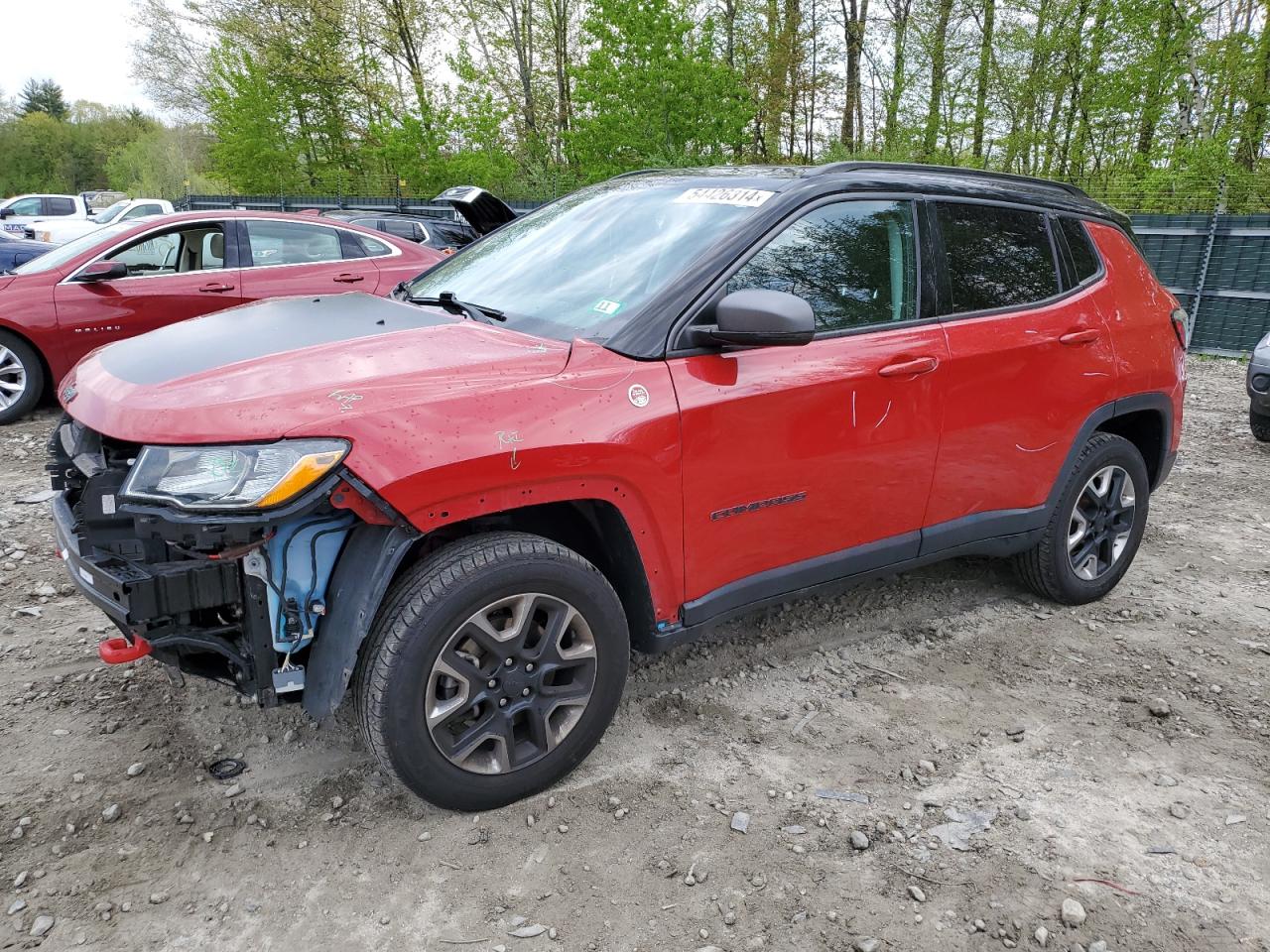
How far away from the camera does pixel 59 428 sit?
2.71m

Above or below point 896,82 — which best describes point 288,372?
below

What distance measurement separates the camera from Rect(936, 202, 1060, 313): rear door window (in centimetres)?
334

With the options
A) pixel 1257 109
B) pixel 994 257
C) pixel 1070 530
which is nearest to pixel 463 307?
pixel 994 257

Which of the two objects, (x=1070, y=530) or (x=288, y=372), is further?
(x=1070, y=530)

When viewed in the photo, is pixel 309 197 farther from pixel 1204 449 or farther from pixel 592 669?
pixel 592 669

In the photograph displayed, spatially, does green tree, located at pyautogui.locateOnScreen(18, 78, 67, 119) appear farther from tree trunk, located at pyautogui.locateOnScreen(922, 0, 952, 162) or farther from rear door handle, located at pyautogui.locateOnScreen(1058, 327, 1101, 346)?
rear door handle, located at pyautogui.locateOnScreen(1058, 327, 1101, 346)

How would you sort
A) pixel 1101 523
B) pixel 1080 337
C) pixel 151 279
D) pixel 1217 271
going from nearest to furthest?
pixel 1080 337 → pixel 1101 523 → pixel 151 279 → pixel 1217 271

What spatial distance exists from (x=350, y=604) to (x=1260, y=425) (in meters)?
7.63

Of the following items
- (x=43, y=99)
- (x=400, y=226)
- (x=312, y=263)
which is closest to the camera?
(x=312, y=263)

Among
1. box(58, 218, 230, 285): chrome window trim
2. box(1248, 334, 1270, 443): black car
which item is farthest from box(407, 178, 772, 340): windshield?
box(1248, 334, 1270, 443): black car

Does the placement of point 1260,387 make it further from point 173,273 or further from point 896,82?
point 896,82

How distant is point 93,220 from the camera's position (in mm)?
22625

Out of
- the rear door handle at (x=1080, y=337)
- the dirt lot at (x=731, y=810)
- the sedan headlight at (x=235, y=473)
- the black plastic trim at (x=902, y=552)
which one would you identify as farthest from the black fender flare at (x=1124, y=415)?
the sedan headlight at (x=235, y=473)

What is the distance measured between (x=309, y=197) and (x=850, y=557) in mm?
26310
